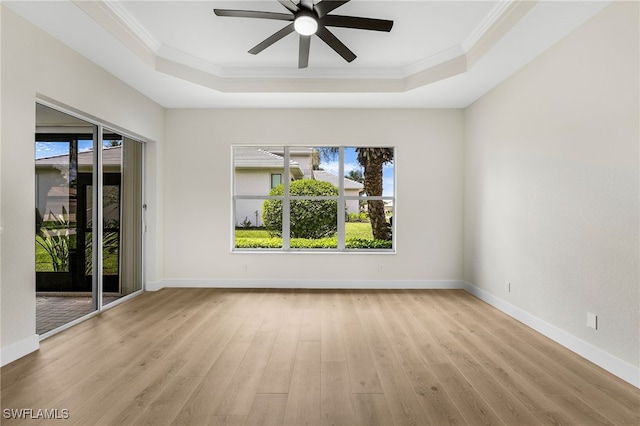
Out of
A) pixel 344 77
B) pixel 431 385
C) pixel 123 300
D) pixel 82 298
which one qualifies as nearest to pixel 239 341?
pixel 431 385

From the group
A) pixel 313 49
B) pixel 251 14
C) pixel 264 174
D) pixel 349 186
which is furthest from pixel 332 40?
pixel 264 174

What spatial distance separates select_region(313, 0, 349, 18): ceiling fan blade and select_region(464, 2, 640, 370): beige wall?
Result: 210 cm

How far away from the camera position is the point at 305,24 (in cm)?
280

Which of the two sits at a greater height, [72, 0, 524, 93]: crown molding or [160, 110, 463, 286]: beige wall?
[72, 0, 524, 93]: crown molding

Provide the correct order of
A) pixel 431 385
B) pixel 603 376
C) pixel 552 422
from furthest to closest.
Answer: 1. pixel 603 376
2. pixel 431 385
3. pixel 552 422

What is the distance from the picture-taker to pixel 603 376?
2.44 m

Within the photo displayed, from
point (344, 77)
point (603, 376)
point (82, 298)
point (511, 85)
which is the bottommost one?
point (603, 376)

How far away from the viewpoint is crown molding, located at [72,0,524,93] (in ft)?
9.91

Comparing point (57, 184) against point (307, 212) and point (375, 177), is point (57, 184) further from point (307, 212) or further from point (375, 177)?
point (375, 177)

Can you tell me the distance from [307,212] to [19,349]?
3724 millimetres

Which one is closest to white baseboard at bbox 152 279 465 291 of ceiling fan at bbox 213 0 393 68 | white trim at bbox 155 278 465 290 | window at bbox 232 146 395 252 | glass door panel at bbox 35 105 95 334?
white trim at bbox 155 278 465 290

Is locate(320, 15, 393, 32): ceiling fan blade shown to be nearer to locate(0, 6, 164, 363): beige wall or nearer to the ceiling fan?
the ceiling fan

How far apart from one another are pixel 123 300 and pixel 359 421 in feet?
12.4

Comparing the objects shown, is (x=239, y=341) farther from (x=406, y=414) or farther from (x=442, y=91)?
(x=442, y=91)
